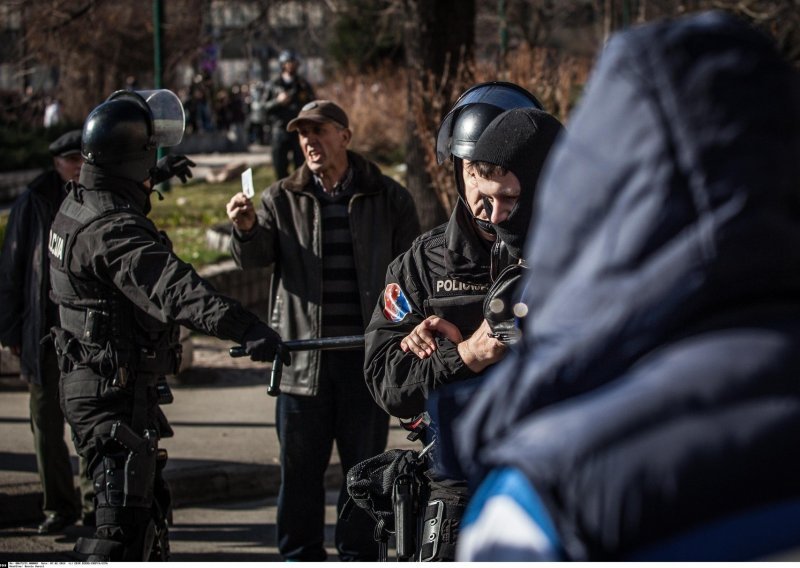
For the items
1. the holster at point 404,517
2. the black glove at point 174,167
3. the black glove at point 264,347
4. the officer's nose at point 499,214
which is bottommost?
the holster at point 404,517

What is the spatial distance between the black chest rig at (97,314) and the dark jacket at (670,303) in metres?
3.42

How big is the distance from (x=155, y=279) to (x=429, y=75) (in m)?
6.51

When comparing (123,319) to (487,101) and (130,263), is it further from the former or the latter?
(487,101)

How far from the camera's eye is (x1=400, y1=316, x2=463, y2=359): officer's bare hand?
10.6 feet

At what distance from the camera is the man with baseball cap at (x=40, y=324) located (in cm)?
619

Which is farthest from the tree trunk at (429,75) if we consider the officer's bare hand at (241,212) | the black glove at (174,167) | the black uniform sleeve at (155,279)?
the black uniform sleeve at (155,279)

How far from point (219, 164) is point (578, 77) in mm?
7862

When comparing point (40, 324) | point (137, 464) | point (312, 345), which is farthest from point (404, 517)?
point (40, 324)

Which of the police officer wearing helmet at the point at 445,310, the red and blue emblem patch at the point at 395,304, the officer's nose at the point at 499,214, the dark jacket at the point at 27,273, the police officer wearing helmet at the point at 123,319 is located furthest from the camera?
the dark jacket at the point at 27,273

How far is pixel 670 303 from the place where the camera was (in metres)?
1.28

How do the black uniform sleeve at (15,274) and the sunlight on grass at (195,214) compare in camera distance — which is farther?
the sunlight on grass at (195,214)

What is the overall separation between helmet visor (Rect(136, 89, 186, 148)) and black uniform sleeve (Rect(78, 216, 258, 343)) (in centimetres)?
54

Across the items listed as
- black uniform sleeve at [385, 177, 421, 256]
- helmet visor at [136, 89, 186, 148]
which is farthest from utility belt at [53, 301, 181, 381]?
black uniform sleeve at [385, 177, 421, 256]

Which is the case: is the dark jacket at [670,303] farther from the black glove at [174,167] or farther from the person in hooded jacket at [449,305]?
the black glove at [174,167]
